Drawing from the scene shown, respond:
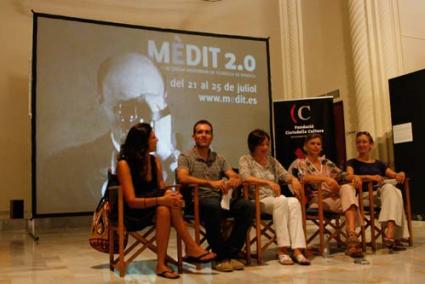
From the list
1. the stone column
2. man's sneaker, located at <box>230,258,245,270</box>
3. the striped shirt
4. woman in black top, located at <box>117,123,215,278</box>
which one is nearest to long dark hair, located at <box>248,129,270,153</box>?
the striped shirt

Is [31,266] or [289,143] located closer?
[31,266]

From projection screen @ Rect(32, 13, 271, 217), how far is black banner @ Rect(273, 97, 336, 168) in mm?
565

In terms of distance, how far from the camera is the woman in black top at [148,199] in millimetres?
2883

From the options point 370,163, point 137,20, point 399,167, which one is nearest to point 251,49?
point 137,20

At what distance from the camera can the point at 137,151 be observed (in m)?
3.03

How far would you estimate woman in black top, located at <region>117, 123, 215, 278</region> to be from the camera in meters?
2.88

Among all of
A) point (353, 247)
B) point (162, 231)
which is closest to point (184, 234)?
point (162, 231)

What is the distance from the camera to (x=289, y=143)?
5988mm

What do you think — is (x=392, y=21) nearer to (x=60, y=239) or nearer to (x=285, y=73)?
(x=285, y=73)

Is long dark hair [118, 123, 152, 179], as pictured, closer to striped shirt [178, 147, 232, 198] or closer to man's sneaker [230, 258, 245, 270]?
striped shirt [178, 147, 232, 198]

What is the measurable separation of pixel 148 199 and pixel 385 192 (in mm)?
1871

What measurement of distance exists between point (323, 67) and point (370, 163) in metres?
3.69

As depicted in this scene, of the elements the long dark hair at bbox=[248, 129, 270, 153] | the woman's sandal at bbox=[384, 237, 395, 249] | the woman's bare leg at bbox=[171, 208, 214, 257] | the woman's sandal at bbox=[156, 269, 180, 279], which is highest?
the long dark hair at bbox=[248, 129, 270, 153]

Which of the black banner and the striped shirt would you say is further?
the black banner
